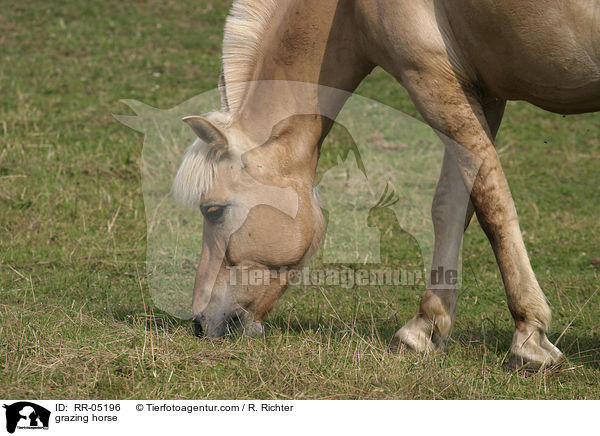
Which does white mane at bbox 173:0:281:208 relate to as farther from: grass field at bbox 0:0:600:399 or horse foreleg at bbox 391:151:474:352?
horse foreleg at bbox 391:151:474:352

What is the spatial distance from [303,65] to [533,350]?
2.02m

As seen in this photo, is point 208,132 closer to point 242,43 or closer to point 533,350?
point 242,43

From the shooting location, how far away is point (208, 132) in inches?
161

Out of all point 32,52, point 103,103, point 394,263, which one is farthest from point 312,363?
point 32,52

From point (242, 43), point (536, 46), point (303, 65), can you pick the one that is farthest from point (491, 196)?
point (242, 43)

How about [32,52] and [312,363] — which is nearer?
[312,363]

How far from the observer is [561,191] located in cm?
797

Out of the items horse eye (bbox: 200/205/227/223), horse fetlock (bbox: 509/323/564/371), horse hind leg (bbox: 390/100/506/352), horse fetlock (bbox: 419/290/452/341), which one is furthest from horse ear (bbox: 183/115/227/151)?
horse fetlock (bbox: 509/323/564/371)

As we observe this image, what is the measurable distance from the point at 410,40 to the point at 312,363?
5.74ft

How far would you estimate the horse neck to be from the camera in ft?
13.6

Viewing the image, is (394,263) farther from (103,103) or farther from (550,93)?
(103,103)

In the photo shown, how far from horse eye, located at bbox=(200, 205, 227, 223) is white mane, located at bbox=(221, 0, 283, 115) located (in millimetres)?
567

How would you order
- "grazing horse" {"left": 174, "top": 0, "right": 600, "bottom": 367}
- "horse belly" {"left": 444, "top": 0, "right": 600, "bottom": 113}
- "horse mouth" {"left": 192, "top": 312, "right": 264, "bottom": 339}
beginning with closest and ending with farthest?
"horse belly" {"left": 444, "top": 0, "right": 600, "bottom": 113}, "grazing horse" {"left": 174, "top": 0, "right": 600, "bottom": 367}, "horse mouth" {"left": 192, "top": 312, "right": 264, "bottom": 339}
